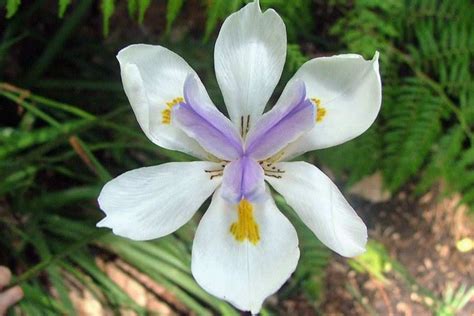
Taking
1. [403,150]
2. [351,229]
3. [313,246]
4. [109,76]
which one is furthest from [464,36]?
[351,229]

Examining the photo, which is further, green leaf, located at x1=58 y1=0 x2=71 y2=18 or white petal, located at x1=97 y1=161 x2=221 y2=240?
green leaf, located at x1=58 y1=0 x2=71 y2=18

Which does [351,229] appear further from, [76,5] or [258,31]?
[76,5]

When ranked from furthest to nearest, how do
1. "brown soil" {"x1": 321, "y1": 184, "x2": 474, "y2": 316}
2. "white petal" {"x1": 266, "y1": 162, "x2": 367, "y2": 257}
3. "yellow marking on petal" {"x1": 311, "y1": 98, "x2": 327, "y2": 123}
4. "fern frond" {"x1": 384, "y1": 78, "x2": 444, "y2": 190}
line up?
"brown soil" {"x1": 321, "y1": 184, "x2": 474, "y2": 316} → "fern frond" {"x1": 384, "y1": 78, "x2": 444, "y2": 190} → "yellow marking on petal" {"x1": 311, "y1": 98, "x2": 327, "y2": 123} → "white petal" {"x1": 266, "y1": 162, "x2": 367, "y2": 257}

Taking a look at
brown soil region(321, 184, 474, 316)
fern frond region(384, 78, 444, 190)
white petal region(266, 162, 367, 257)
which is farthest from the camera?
brown soil region(321, 184, 474, 316)

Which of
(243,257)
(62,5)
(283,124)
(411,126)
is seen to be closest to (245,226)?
(243,257)

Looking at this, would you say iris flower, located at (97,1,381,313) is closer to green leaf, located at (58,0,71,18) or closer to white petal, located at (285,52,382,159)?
white petal, located at (285,52,382,159)

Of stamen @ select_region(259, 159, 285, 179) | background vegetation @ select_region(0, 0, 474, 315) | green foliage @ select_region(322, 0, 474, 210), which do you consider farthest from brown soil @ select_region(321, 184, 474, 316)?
stamen @ select_region(259, 159, 285, 179)
